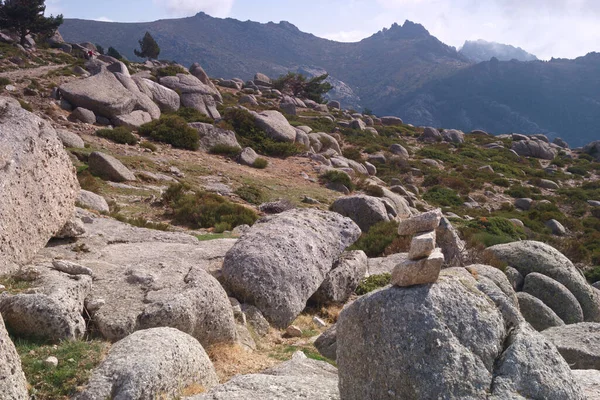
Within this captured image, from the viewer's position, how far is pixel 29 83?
3709 cm

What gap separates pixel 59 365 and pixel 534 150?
237 feet

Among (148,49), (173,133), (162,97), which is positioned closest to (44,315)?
(173,133)

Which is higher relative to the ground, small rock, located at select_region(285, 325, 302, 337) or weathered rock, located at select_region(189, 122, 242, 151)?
weathered rock, located at select_region(189, 122, 242, 151)

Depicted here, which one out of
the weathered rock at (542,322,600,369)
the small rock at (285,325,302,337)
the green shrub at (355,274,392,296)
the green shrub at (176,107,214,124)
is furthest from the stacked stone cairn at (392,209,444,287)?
the green shrub at (176,107,214,124)

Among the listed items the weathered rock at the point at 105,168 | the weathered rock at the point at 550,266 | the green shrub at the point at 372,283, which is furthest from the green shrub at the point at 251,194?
the weathered rock at the point at 550,266

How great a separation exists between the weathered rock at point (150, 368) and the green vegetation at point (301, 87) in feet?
274

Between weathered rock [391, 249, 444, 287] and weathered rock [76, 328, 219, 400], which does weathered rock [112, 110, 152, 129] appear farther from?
weathered rock [391, 249, 444, 287]

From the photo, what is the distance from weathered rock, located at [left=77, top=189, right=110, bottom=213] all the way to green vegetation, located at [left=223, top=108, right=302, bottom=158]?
17.9m

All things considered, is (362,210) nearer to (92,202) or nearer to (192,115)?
(92,202)

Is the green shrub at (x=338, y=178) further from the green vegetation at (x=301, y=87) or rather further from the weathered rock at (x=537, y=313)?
the green vegetation at (x=301, y=87)

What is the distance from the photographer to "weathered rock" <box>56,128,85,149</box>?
25.3m

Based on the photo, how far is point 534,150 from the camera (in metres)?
70.4

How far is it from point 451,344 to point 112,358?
3.96 m

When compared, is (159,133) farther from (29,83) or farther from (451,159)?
(451,159)
